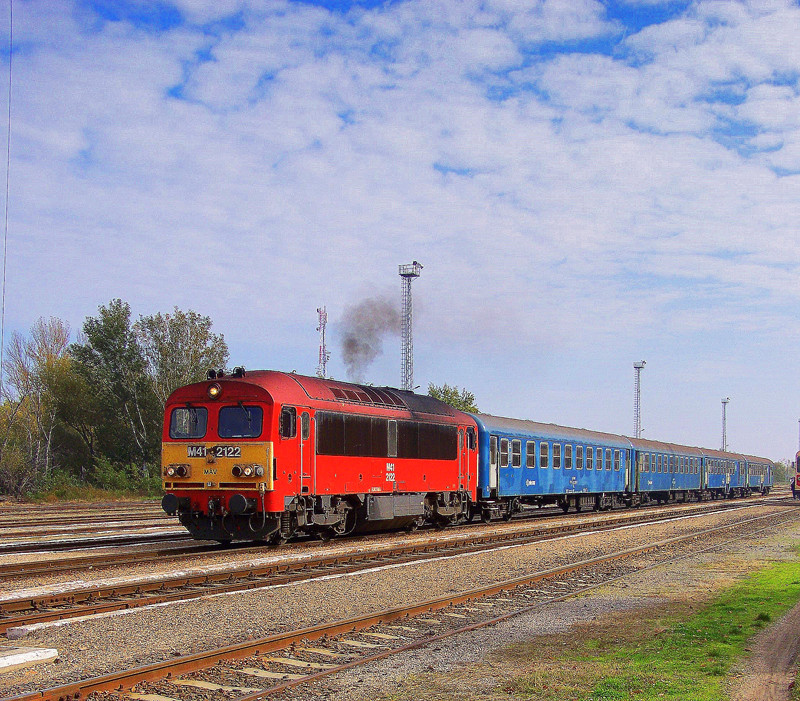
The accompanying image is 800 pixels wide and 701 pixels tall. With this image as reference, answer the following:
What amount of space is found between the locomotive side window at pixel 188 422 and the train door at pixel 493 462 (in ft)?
37.9

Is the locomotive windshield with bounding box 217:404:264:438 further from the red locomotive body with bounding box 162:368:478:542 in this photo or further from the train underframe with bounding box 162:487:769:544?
the train underframe with bounding box 162:487:769:544

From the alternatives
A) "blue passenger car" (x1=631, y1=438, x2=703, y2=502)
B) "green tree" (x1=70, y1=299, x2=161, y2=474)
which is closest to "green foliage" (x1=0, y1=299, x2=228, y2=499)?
"green tree" (x1=70, y1=299, x2=161, y2=474)

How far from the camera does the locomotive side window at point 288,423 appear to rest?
18109mm

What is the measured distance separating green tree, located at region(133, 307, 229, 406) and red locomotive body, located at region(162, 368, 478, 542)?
38.8 metres

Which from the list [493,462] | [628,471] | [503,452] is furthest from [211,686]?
[628,471]

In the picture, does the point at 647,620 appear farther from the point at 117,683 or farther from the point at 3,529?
the point at 3,529

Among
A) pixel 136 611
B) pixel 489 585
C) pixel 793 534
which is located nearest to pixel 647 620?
pixel 489 585

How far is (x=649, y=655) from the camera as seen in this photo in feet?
29.2

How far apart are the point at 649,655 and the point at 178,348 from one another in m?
53.5

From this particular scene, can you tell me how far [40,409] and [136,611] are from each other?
52.0 m

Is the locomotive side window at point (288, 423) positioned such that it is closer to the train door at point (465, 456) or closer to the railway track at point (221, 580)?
the railway track at point (221, 580)

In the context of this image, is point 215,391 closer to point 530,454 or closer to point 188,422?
point 188,422

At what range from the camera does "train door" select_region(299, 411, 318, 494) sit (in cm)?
1867

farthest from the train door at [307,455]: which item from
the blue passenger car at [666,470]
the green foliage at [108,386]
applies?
the green foliage at [108,386]
